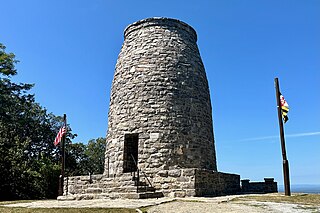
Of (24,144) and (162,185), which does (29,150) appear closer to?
(24,144)

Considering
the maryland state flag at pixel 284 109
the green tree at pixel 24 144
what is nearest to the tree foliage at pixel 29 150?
the green tree at pixel 24 144

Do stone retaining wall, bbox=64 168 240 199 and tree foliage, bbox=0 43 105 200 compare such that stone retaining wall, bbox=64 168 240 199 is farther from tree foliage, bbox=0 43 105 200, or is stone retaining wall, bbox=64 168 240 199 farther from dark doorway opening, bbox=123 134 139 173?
tree foliage, bbox=0 43 105 200

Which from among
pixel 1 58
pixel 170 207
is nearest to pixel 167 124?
pixel 170 207

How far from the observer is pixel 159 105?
1323 centimetres

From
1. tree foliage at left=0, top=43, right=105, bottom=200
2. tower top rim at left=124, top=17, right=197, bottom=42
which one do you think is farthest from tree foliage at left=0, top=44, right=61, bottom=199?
tower top rim at left=124, top=17, right=197, bottom=42

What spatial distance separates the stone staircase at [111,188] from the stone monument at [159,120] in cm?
4

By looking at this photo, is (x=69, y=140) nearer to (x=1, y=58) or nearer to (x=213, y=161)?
(x=1, y=58)

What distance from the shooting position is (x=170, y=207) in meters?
7.38

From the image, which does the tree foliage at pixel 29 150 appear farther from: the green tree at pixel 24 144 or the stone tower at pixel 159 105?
the stone tower at pixel 159 105

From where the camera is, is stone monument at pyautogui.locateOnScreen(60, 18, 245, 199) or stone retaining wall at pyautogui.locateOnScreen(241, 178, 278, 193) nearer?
stone monument at pyautogui.locateOnScreen(60, 18, 245, 199)

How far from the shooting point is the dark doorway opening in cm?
1339

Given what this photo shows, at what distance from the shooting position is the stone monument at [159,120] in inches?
462

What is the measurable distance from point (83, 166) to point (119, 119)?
55.0 ft

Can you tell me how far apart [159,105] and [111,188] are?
160 inches
